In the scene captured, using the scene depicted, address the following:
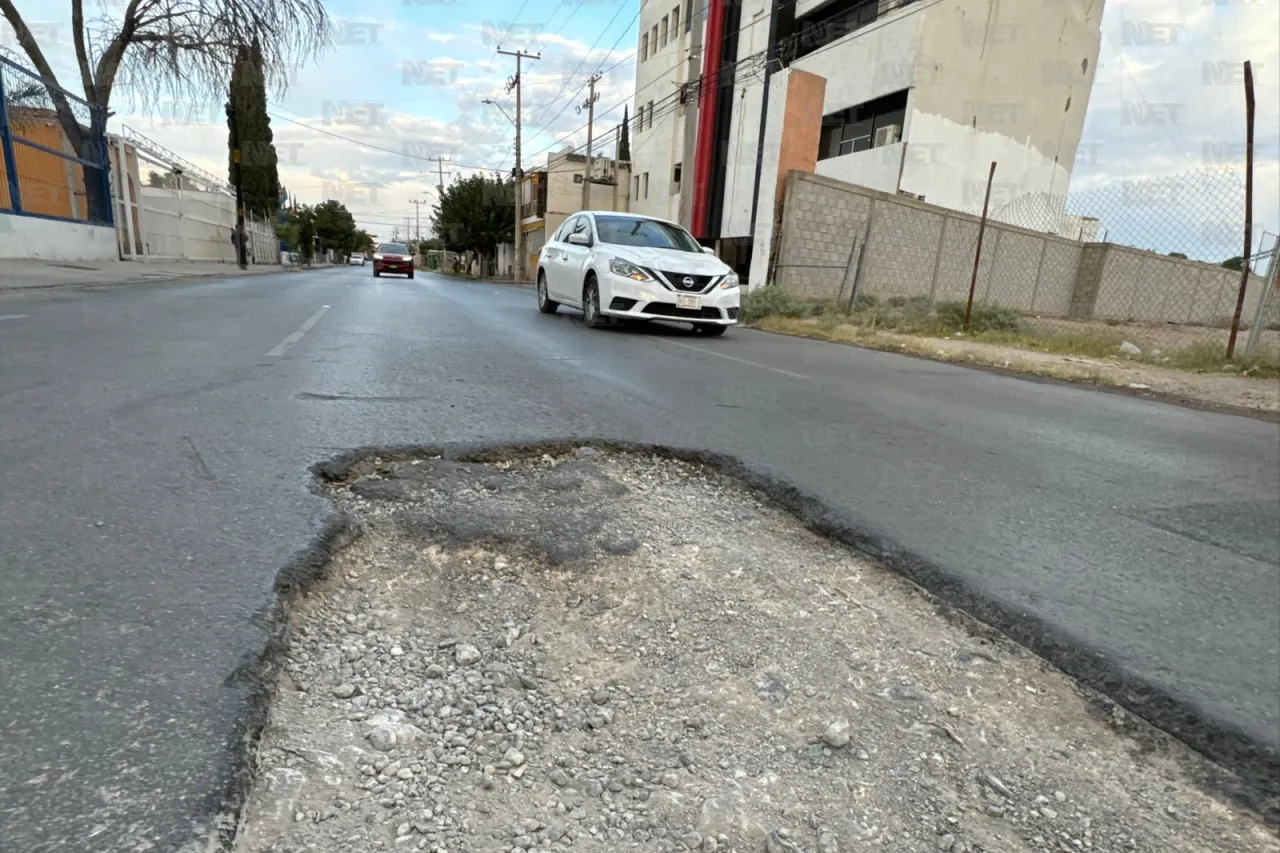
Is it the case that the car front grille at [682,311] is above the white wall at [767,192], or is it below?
below

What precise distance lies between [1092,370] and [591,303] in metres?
6.02

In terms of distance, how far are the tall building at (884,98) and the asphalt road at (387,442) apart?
12.9 meters

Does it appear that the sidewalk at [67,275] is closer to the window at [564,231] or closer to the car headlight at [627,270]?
the window at [564,231]

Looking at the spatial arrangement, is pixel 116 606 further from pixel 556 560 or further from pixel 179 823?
pixel 556 560

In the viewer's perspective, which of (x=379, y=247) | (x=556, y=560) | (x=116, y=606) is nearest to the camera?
(x=116, y=606)

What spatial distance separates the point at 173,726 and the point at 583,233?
8.96 meters

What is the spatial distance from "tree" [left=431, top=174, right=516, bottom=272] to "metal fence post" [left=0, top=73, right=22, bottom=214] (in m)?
35.7

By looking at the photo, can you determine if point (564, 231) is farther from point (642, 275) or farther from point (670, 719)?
point (670, 719)

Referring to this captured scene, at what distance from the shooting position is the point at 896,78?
70.9 feet

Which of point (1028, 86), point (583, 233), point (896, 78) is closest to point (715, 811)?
point (583, 233)

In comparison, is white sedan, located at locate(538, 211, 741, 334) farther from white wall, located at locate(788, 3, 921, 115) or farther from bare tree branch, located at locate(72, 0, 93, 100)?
bare tree branch, located at locate(72, 0, 93, 100)

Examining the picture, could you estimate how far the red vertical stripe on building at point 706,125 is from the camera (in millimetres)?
24297

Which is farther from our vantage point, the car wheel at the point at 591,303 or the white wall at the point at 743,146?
the white wall at the point at 743,146

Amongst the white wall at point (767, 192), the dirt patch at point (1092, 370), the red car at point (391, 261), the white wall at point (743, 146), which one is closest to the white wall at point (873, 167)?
the white wall at point (743, 146)
